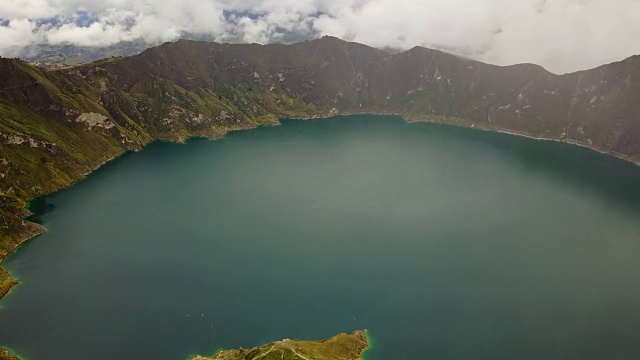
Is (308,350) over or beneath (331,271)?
beneath

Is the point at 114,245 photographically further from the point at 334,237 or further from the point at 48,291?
the point at 334,237

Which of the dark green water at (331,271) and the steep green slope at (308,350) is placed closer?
the steep green slope at (308,350)

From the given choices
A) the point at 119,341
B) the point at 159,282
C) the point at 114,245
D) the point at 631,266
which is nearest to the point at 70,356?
the point at 119,341

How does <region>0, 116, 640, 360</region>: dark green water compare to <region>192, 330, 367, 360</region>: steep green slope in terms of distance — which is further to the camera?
<region>0, 116, 640, 360</region>: dark green water

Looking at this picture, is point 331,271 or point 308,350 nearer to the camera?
point 308,350
